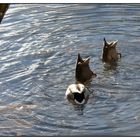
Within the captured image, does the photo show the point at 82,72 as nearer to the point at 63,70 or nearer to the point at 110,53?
the point at 63,70

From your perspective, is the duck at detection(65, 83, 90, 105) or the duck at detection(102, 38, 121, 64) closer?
the duck at detection(65, 83, 90, 105)

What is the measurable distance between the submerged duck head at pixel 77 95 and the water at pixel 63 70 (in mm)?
190

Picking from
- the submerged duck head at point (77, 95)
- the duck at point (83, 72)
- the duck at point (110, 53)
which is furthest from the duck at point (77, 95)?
the duck at point (110, 53)

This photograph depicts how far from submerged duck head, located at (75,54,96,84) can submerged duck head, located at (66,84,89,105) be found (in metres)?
1.32

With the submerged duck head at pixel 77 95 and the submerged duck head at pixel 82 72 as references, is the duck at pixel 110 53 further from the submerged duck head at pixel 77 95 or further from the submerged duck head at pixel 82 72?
the submerged duck head at pixel 77 95

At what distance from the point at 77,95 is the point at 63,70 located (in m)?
1.69

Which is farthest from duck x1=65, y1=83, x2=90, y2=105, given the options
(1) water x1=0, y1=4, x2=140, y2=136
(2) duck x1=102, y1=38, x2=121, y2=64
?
(2) duck x1=102, y1=38, x2=121, y2=64

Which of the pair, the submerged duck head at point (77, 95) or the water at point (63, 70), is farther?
the submerged duck head at point (77, 95)

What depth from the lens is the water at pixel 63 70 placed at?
36.4ft

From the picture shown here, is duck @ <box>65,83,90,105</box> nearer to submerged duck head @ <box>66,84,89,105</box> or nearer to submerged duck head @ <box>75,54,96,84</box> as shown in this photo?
submerged duck head @ <box>66,84,89,105</box>

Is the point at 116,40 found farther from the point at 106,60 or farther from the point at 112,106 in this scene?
the point at 112,106

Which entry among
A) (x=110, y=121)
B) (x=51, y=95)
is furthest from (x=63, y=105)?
(x=110, y=121)

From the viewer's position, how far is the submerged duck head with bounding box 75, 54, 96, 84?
45.0 ft

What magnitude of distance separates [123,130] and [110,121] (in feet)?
1.71
